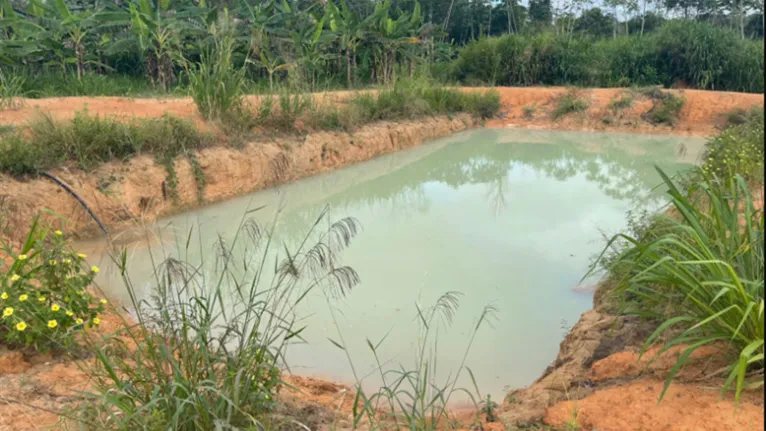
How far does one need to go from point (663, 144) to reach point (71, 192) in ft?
34.5

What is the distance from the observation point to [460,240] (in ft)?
17.1

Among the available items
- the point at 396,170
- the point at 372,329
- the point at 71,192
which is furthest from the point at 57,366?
the point at 396,170

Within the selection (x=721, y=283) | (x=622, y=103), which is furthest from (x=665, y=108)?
(x=721, y=283)

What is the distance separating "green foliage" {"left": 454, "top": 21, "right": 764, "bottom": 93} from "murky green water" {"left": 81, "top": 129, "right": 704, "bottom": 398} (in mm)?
5804

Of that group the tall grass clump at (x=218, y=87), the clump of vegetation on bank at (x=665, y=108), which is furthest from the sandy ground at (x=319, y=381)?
the clump of vegetation on bank at (x=665, y=108)

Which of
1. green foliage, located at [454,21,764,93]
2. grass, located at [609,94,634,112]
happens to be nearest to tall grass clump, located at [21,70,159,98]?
green foliage, located at [454,21,764,93]

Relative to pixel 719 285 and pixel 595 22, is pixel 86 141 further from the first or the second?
pixel 595 22

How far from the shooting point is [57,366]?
2.54 metres

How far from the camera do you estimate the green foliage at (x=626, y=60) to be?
14484 mm

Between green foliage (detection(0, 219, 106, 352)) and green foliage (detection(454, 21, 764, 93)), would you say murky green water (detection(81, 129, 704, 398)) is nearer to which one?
green foliage (detection(0, 219, 106, 352))

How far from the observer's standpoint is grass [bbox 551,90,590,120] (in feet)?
45.1

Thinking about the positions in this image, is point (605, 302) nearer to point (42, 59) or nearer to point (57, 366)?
point (57, 366)

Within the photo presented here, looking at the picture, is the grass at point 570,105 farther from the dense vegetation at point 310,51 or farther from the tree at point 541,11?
the tree at point 541,11

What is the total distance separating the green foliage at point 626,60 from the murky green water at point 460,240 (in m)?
5.80
